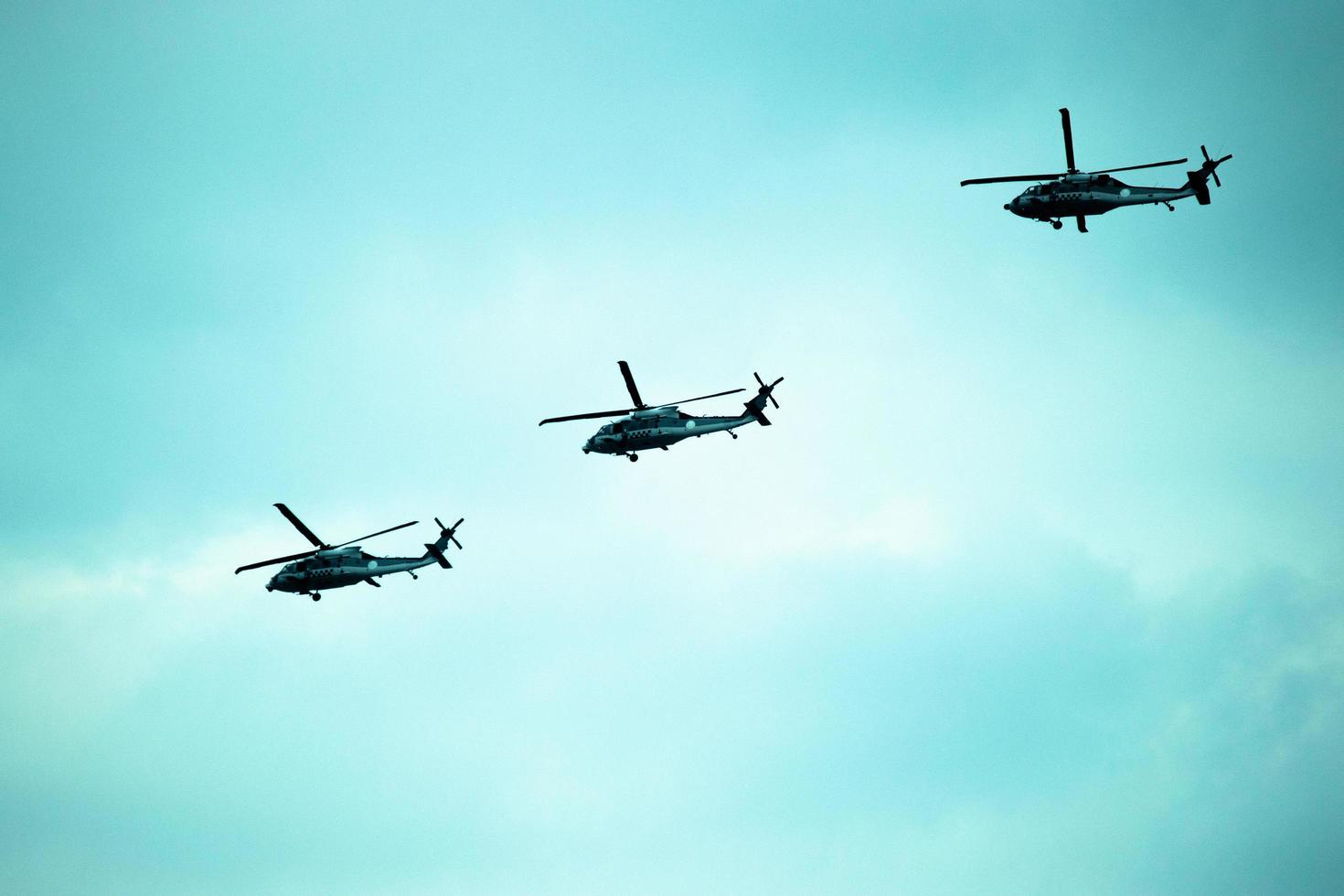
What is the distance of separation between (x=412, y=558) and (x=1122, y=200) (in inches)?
2347

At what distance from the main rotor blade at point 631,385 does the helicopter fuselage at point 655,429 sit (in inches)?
50.9

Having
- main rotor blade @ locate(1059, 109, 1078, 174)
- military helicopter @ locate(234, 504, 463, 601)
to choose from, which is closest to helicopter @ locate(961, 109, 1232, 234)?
main rotor blade @ locate(1059, 109, 1078, 174)

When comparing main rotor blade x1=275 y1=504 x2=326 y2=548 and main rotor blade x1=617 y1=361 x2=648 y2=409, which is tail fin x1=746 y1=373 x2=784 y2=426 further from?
main rotor blade x1=275 y1=504 x2=326 y2=548

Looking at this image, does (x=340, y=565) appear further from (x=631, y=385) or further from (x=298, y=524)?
(x=631, y=385)

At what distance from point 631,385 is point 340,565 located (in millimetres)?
29057

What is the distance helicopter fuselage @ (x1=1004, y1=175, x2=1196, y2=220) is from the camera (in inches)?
3777

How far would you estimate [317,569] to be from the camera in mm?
107750

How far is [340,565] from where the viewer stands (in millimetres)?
106938

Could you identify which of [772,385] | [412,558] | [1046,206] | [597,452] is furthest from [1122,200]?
[412,558]

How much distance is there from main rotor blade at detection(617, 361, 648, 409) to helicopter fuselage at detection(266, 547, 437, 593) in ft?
71.9

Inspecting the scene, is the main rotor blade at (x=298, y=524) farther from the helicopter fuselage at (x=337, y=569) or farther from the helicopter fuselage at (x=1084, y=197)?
the helicopter fuselage at (x=1084, y=197)

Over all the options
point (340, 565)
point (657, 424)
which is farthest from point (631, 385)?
point (340, 565)

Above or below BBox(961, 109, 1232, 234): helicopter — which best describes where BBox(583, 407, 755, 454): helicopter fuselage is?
below

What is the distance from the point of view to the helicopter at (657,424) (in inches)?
3875
